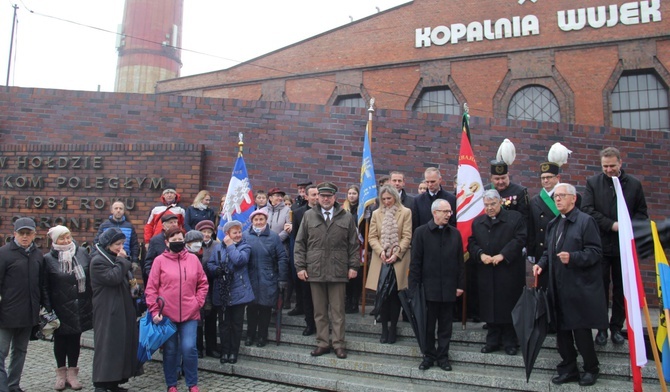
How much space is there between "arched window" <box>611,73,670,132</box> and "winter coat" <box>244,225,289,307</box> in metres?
14.9

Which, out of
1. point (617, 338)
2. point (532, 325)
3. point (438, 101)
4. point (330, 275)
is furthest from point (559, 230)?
point (438, 101)

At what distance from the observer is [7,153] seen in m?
8.84

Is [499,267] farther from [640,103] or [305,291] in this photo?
[640,103]

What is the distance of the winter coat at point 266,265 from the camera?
5764mm

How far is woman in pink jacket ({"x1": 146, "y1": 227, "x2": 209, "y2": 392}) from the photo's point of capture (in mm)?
4805

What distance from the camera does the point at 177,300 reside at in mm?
4828

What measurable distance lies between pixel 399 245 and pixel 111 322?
290cm

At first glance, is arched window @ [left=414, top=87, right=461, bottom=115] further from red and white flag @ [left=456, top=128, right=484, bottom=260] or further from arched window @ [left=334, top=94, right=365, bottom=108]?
red and white flag @ [left=456, top=128, right=484, bottom=260]

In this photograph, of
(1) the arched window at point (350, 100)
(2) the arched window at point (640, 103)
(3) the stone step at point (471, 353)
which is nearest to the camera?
(3) the stone step at point (471, 353)

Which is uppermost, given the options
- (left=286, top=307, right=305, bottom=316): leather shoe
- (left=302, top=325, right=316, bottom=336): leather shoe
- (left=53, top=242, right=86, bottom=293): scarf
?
(left=53, top=242, right=86, bottom=293): scarf

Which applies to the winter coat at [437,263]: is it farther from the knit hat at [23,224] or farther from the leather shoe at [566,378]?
the knit hat at [23,224]

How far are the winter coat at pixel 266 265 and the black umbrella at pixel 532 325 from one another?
8.54 ft

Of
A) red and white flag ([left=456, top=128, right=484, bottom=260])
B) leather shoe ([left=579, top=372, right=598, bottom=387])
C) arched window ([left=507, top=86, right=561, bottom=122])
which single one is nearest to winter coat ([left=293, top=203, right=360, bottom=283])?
red and white flag ([left=456, top=128, right=484, bottom=260])

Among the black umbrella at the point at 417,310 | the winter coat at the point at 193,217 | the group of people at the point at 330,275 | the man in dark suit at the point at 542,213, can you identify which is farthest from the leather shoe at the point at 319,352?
the winter coat at the point at 193,217
